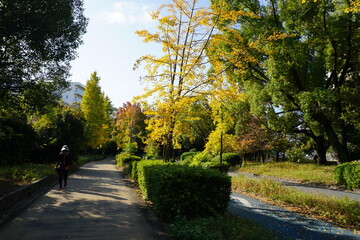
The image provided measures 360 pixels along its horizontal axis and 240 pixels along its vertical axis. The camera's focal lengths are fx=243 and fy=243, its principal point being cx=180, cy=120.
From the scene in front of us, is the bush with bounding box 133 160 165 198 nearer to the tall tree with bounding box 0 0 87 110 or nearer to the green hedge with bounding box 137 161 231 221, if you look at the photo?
the green hedge with bounding box 137 161 231 221

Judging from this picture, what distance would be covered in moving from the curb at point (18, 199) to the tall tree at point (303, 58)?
11.0 metres

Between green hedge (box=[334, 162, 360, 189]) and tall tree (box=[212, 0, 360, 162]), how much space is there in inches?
137

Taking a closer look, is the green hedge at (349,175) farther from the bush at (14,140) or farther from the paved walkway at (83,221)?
the bush at (14,140)

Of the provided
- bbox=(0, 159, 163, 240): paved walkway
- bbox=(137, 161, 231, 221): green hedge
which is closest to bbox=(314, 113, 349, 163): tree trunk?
bbox=(137, 161, 231, 221): green hedge

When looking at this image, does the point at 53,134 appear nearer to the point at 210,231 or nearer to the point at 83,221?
the point at 83,221

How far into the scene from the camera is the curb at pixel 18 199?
5.23 m

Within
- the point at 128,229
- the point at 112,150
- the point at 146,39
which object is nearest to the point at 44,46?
the point at 146,39

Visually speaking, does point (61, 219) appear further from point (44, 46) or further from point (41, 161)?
point (41, 161)

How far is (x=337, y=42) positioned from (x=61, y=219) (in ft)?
57.7

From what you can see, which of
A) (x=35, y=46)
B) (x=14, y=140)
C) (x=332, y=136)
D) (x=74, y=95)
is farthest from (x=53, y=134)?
(x=74, y=95)

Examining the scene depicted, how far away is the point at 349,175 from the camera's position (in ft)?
38.1

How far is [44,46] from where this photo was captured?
23.9ft

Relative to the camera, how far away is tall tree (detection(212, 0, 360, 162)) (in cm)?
1414

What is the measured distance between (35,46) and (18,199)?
430 cm
